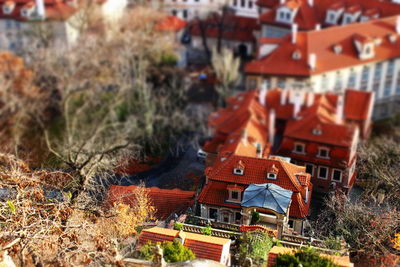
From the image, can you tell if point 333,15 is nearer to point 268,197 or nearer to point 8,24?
point 8,24

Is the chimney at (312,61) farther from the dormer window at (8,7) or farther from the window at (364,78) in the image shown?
the dormer window at (8,7)

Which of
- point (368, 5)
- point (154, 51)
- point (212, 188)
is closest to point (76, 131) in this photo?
point (154, 51)

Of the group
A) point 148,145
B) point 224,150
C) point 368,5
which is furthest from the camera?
point 368,5

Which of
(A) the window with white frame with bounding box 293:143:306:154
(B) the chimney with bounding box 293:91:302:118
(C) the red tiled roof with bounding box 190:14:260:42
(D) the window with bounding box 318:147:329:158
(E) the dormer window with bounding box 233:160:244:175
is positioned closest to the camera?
(E) the dormer window with bounding box 233:160:244:175

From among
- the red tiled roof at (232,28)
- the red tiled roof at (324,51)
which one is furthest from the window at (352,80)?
the red tiled roof at (232,28)

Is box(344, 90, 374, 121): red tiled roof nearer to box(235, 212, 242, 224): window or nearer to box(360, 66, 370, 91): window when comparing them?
box(360, 66, 370, 91): window

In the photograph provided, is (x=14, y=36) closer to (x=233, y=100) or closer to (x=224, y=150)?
(x=233, y=100)

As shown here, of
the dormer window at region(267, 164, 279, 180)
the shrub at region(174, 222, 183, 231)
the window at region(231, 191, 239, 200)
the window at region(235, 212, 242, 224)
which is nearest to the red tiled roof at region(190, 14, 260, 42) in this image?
the dormer window at region(267, 164, 279, 180)
